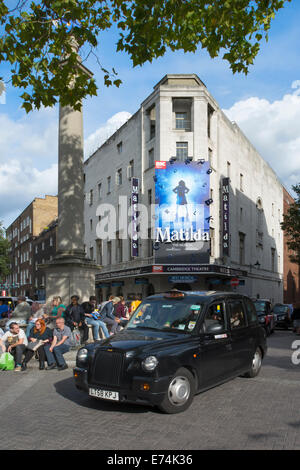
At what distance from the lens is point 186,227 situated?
30.5 meters

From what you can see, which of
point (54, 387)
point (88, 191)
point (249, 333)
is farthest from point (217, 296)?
point (88, 191)

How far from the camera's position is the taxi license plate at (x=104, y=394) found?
5.94m

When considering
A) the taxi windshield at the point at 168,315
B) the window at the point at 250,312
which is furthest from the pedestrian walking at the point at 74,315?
the window at the point at 250,312

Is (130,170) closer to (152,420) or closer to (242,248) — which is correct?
(242,248)

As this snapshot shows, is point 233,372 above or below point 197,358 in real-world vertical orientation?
below

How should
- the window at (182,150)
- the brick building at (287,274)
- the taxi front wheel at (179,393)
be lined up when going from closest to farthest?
the taxi front wheel at (179,393), the window at (182,150), the brick building at (287,274)

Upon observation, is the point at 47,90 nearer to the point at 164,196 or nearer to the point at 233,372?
the point at 233,372

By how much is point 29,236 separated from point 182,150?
42578 millimetres

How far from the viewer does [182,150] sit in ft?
105

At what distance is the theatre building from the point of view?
30562 mm

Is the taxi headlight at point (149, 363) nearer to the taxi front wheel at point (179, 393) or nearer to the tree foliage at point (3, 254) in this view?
the taxi front wheel at point (179, 393)

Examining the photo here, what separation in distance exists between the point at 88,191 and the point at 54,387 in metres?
41.1

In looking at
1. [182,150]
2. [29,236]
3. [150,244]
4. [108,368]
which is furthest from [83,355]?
[29,236]

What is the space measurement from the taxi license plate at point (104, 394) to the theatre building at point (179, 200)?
22938mm
